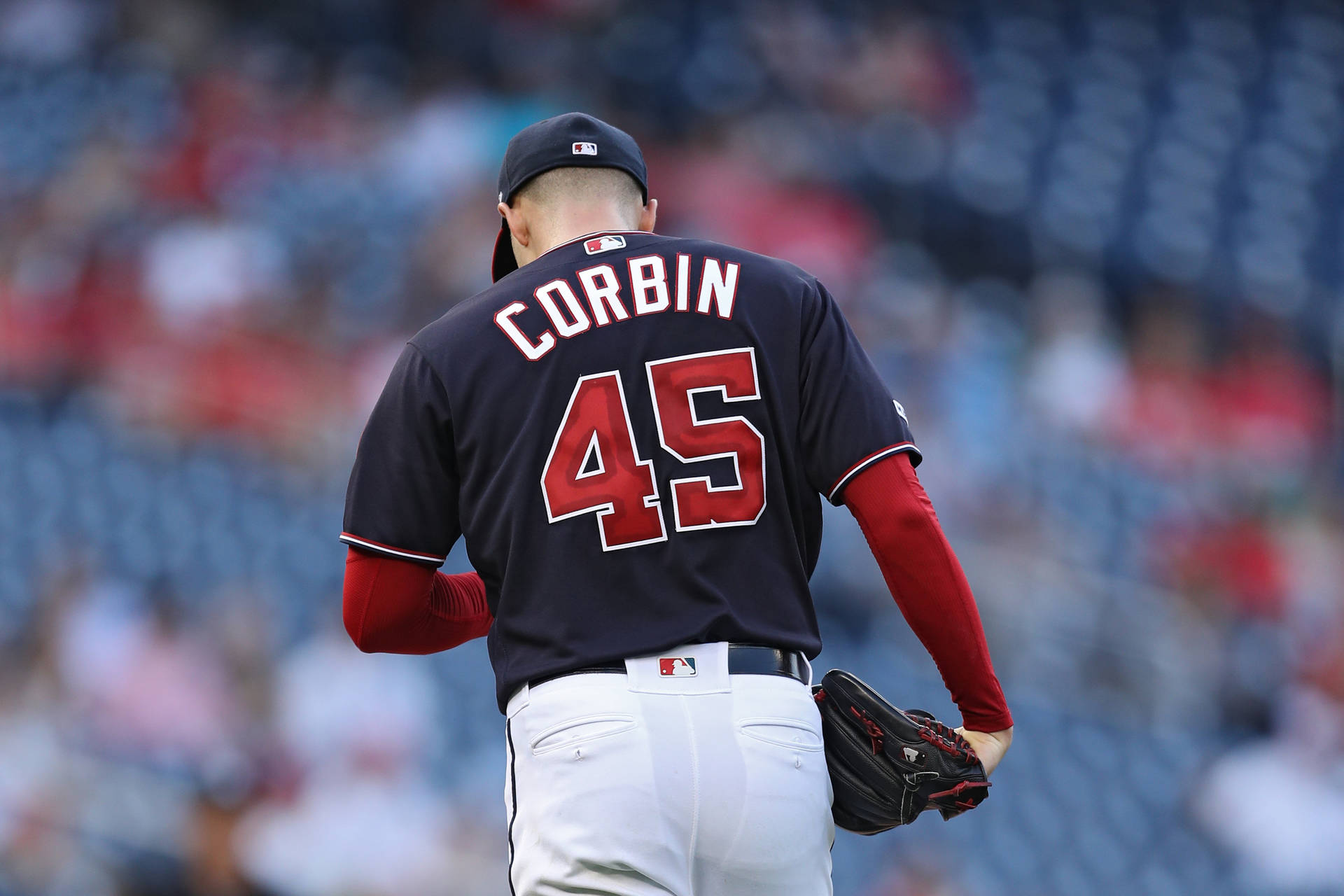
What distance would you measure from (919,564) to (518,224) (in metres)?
0.78

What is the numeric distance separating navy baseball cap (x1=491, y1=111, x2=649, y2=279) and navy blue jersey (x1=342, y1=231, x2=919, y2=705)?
0.15 m

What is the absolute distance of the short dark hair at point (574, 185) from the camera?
215 centimetres

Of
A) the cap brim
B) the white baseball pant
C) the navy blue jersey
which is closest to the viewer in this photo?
the white baseball pant

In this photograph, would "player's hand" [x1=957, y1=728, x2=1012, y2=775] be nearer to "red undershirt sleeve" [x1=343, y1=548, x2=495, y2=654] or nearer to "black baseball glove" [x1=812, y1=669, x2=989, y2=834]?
"black baseball glove" [x1=812, y1=669, x2=989, y2=834]

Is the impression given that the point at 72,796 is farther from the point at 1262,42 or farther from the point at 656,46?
the point at 1262,42

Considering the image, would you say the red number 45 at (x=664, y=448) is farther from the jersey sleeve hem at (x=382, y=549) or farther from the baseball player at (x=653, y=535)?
the jersey sleeve hem at (x=382, y=549)

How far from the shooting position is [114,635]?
5.64m

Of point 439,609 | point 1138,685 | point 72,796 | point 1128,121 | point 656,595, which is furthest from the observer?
point 1128,121

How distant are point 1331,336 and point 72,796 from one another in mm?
6402

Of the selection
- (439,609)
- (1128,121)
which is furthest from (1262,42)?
(439,609)

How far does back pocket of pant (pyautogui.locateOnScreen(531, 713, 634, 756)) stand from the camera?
184cm

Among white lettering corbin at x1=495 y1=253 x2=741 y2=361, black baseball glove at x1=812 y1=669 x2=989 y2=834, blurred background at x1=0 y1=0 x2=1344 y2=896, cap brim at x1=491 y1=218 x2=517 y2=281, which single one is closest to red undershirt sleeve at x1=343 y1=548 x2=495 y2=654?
white lettering corbin at x1=495 y1=253 x2=741 y2=361

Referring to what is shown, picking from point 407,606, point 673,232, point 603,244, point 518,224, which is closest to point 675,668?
point 407,606

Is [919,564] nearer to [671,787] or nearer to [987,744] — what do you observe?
[987,744]
